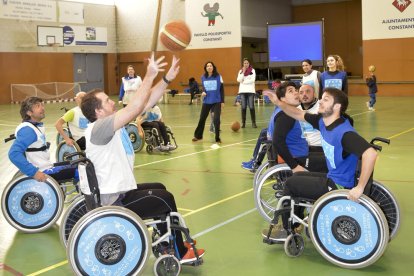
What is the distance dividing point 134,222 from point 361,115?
12552mm

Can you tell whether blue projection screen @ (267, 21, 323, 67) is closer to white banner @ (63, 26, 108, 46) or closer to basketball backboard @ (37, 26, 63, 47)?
white banner @ (63, 26, 108, 46)

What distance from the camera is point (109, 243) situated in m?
3.66

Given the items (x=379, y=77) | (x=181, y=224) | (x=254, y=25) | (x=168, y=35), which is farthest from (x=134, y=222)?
(x=254, y=25)

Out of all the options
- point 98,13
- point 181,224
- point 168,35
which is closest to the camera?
point 181,224

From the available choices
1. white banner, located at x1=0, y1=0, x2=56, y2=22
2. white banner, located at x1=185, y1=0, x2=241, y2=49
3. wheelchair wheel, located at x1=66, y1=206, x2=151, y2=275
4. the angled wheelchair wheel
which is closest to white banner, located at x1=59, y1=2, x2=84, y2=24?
white banner, located at x1=0, y1=0, x2=56, y2=22

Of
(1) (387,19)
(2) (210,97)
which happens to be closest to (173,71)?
(2) (210,97)

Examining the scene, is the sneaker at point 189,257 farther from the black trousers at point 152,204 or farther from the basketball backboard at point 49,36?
the basketball backboard at point 49,36

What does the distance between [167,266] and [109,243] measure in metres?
0.48

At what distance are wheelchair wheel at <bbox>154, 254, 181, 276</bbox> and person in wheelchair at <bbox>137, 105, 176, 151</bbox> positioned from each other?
6.17 m

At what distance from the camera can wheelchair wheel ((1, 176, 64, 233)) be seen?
525 centimetres

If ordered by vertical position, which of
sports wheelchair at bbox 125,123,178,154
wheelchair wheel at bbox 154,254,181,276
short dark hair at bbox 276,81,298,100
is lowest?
wheelchair wheel at bbox 154,254,181,276

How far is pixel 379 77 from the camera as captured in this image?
23.0m

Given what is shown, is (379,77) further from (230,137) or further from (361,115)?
(230,137)

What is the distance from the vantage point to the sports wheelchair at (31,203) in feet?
17.2
